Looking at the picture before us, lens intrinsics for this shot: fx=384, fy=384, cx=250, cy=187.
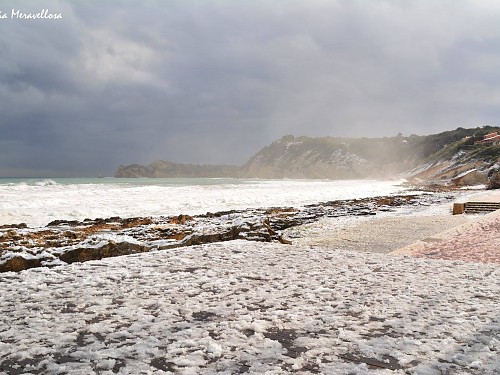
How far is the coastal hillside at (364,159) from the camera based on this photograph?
7556 cm

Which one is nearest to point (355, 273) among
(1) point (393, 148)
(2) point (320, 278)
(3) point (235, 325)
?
(2) point (320, 278)

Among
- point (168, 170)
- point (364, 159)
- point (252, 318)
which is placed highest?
point (364, 159)

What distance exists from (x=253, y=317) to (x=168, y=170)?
189550mm

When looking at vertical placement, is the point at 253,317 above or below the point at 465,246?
above

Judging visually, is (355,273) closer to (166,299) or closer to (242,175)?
(166,299)

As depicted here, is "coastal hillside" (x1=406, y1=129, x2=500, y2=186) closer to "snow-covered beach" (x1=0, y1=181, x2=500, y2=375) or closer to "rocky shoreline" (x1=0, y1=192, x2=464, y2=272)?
"rocky shoreline" (x1=0, y1=192, x2=464, y2=272)

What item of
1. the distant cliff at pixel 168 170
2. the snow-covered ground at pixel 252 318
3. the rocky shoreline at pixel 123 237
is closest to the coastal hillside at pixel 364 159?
the distant cliff at pixel 168 170

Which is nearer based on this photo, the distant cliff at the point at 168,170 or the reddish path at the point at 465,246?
the reddish path at the point at 465,246

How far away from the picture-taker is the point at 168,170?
189 metres

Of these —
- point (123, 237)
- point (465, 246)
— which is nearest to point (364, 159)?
point (465, 246)

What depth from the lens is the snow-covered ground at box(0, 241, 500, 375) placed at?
283 centimetres

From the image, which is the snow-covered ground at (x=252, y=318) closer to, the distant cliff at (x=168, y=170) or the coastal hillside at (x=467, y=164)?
the coastal hillside at (x=467, y=164)

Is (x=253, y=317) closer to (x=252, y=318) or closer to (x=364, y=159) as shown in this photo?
(x=252, y=318)

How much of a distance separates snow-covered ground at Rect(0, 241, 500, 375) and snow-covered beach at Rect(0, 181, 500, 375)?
14 mm
